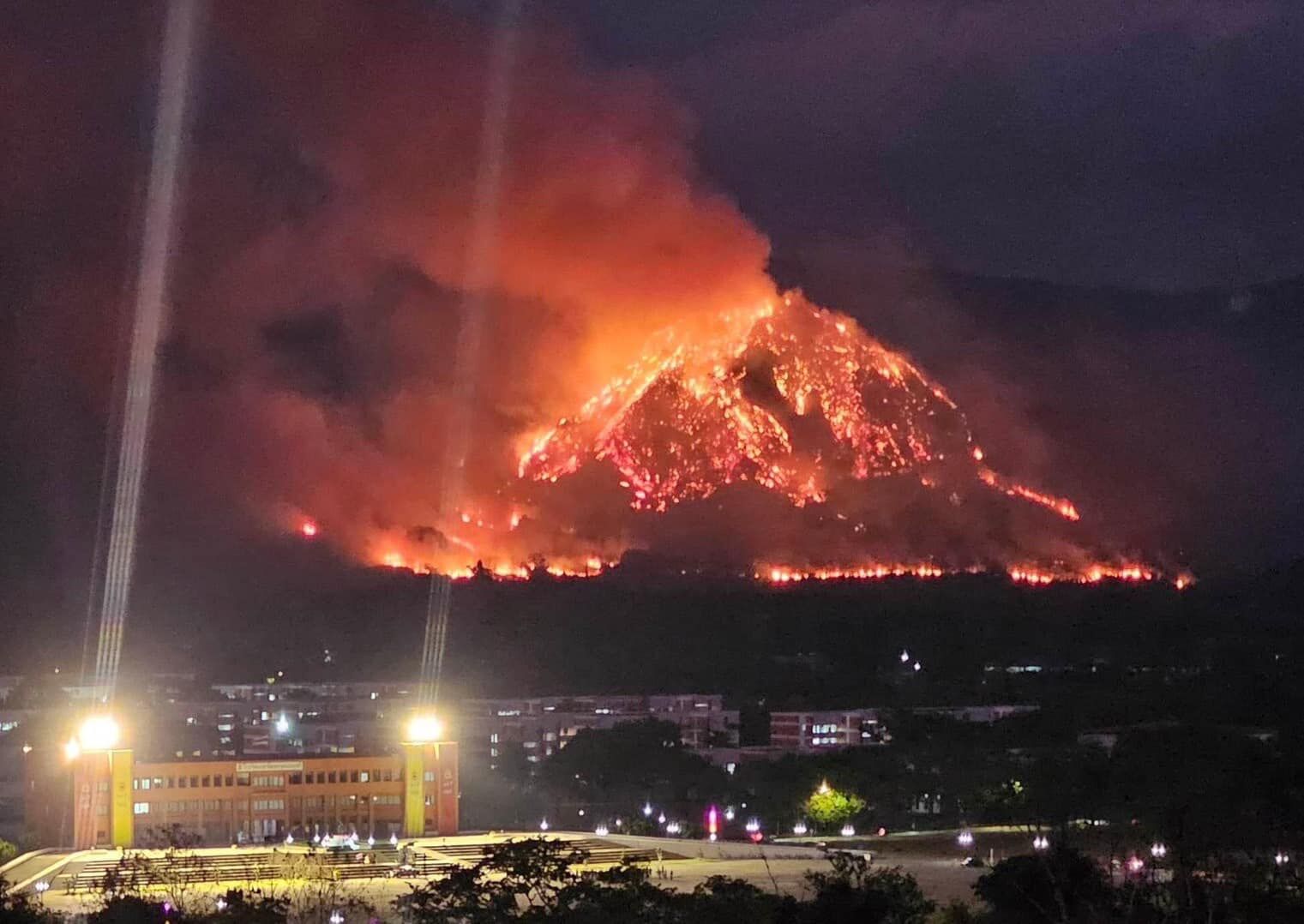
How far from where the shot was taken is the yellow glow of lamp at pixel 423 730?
2295 cm

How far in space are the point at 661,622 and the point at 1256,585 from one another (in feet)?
47.0

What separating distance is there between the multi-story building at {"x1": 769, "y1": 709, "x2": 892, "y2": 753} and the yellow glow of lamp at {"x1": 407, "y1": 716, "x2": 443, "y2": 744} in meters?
10.0

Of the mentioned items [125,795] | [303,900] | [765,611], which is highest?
[765,611]

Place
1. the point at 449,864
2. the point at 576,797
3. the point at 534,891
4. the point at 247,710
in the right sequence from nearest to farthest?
the point at 534,891
the point at 449,864
the point at 576,797
the point at 247,710

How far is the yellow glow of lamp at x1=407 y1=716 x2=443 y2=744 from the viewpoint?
22953 millimetres

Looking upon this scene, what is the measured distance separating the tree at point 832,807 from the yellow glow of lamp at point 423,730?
510 cm

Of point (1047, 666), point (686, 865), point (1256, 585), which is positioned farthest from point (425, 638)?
point (686, 865)

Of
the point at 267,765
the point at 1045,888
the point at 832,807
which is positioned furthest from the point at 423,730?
the point at 1045,888

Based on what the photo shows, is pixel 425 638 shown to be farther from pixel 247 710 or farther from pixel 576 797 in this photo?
pixel 576 797

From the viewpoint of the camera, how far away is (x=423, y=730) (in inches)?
906

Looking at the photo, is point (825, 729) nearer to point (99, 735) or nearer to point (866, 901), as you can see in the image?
point (99, 735)

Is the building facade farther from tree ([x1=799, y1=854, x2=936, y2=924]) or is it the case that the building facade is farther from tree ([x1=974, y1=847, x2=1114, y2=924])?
tree ([x1=974, y1=847, x2=1114, y2=924])

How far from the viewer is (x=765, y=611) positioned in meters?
40.9

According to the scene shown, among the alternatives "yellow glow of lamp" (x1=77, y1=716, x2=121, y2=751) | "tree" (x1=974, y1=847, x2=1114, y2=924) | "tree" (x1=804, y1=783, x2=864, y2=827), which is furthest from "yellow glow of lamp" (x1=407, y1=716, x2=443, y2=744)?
"tree" (x1=974, y1=847, x2=1114, y2=924)
